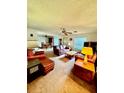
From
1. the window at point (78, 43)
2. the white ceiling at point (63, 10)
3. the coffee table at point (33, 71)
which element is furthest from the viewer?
the window at point (78, 43)

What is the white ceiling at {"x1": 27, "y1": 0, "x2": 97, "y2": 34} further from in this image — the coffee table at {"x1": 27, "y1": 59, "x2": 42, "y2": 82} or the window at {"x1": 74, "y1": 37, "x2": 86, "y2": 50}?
the window at {"x1": 74, "y1": 37, "x2": 86, "y2": 50}

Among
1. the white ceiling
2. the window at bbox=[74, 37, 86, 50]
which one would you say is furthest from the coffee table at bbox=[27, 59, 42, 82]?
the window at bbox=[74, 37, 86, 50]

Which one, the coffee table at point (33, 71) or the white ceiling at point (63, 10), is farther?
the coffee table at point (33, 71)

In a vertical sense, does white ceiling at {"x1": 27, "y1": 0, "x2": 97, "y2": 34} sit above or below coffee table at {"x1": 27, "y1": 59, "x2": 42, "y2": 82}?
above

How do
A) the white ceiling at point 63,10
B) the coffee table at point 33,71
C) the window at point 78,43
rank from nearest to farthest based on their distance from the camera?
the white ceiling at point 63,10 < the coffee table at point 33,71 < the window at point 78,43

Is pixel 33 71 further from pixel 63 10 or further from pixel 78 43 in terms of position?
pixel 78 43

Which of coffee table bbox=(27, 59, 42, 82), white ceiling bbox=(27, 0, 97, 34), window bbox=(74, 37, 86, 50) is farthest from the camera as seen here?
window bbox=(74, 37, 86, 50)

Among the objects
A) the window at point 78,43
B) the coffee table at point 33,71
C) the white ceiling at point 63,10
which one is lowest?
the coffee table at point 33,71

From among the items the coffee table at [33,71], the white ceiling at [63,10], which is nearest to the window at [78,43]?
the white ceiling at [63,10]

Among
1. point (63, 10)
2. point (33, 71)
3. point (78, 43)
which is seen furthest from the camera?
point (78, 43)

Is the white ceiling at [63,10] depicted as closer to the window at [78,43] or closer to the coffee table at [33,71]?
the coffee table at [33,71]

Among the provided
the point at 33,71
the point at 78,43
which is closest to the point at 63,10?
the point at 33,71

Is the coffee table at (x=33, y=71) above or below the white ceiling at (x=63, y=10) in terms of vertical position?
below
